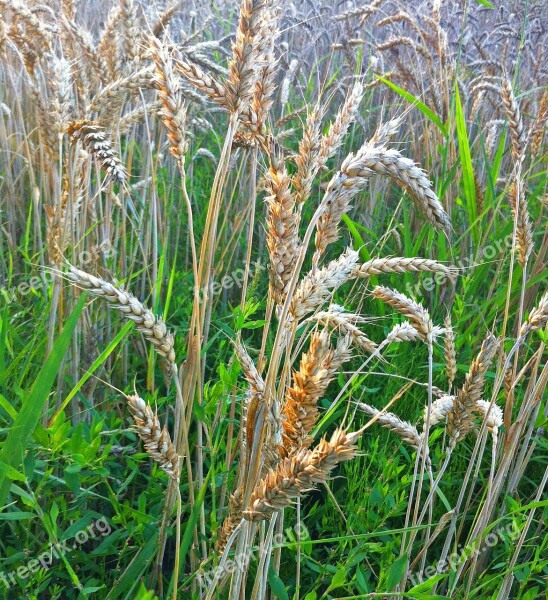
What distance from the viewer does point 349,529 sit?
4.48 ft

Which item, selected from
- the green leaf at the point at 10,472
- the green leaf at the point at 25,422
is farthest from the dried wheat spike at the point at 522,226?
the green leaf at the point at 10,472

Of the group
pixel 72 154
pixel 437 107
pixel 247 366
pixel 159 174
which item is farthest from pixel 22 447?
pixel 437 107

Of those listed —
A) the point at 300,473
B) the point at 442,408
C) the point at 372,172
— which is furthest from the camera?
the point at 442,408

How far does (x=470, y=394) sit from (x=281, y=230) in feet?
1.79

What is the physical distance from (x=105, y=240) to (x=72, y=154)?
409 millimetres

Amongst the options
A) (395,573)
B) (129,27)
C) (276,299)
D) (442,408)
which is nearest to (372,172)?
(276,299)

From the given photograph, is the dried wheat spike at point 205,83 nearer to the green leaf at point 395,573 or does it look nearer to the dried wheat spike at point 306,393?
the dried wheat spike at point 306,393

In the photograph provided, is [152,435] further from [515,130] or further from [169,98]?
[515,130]

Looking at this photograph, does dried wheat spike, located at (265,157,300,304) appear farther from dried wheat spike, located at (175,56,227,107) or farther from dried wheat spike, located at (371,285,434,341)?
dried wheat spike, located at (371,285,434,341)

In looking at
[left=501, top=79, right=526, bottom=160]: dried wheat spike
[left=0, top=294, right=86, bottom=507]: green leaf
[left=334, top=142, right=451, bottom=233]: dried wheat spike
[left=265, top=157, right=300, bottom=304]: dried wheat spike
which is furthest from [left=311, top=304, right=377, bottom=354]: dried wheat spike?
[left=501, top=79, right=526, bottom=160]: dried wheat spike

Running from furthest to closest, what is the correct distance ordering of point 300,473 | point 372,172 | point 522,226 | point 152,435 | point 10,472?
1. point 522,226
2. point 10,472
3. point 152,435
4. point 372,172
5. point 300,473

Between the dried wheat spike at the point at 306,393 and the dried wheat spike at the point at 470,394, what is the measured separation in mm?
423

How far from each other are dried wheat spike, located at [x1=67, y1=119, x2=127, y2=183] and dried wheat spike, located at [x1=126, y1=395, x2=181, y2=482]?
1.89 ft

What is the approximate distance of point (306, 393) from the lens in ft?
2.60
